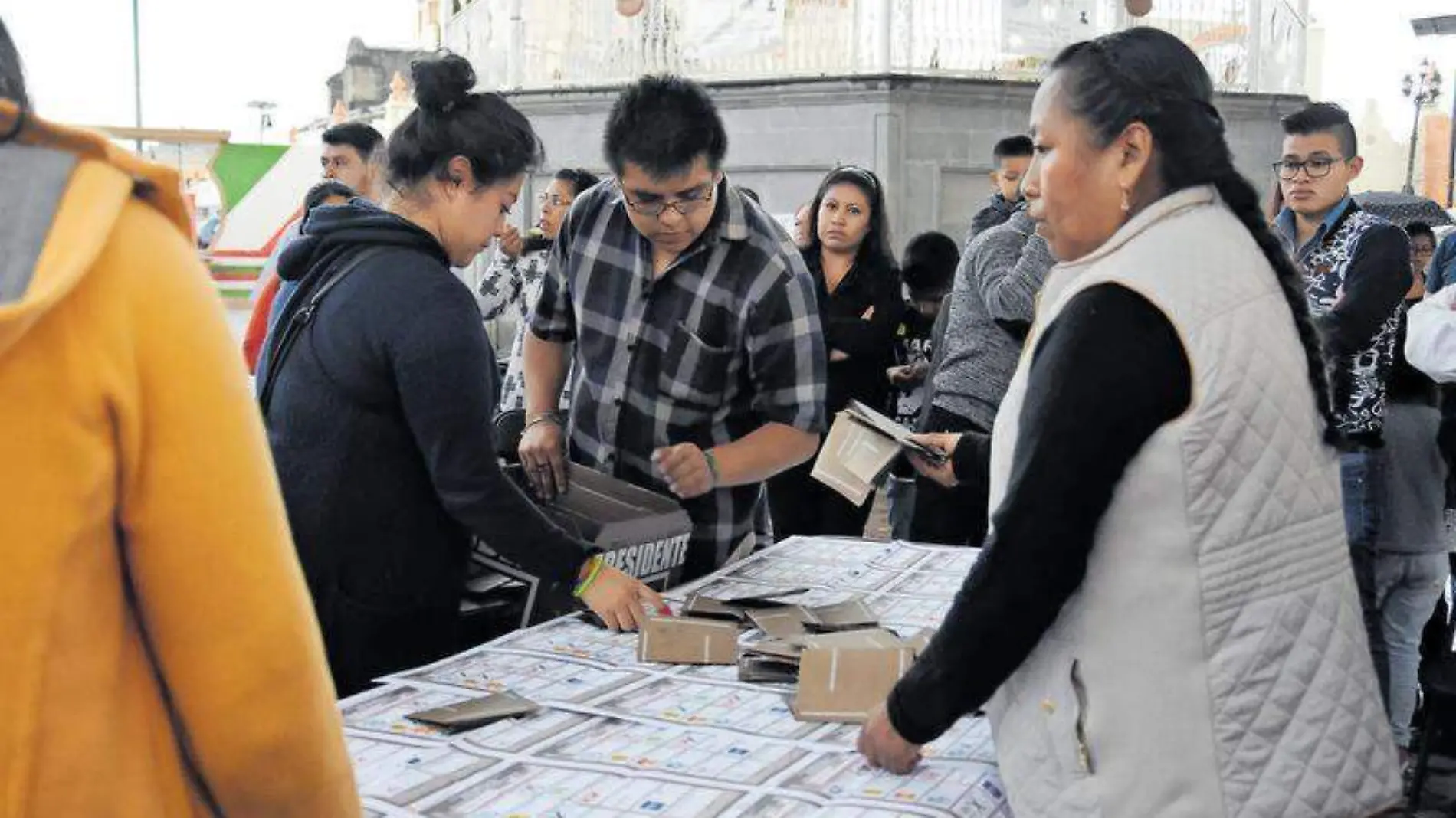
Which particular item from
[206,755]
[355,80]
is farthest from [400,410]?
[355,80]

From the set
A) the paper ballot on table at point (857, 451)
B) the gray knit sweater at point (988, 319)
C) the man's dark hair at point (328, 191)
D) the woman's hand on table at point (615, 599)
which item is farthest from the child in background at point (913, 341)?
the woman's hand on table at point (615, 599)

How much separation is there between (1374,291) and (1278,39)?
9.02 meters

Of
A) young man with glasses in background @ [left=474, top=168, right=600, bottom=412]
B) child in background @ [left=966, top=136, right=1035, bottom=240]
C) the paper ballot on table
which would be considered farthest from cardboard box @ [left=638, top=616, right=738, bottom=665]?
young man with glasses in background @ [left=474, top=168, right=600, bottom=412]

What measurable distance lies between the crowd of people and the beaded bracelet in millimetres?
17

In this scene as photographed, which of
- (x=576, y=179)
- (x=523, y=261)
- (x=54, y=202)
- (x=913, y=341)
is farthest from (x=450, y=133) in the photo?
(x=576, y=179)

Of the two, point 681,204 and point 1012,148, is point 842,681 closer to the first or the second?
point 681,204

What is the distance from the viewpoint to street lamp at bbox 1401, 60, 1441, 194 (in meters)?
19.6

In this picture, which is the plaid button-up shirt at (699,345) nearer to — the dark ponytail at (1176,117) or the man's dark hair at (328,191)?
the dark ponytail at (1176,117)

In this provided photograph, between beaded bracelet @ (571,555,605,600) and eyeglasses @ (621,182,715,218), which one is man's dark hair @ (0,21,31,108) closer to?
beaded bracelet @ (571,555,605,600)

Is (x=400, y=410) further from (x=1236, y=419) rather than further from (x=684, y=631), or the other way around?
(x=1236, y=419)

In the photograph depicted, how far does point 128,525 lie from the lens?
0.91 m

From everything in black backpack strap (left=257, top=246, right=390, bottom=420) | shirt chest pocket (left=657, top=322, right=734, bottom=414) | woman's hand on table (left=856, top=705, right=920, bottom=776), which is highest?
black backpack strap (left=257, top=246, right=390, bottom=420)

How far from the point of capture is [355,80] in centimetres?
3206

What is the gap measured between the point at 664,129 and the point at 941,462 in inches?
31.3
